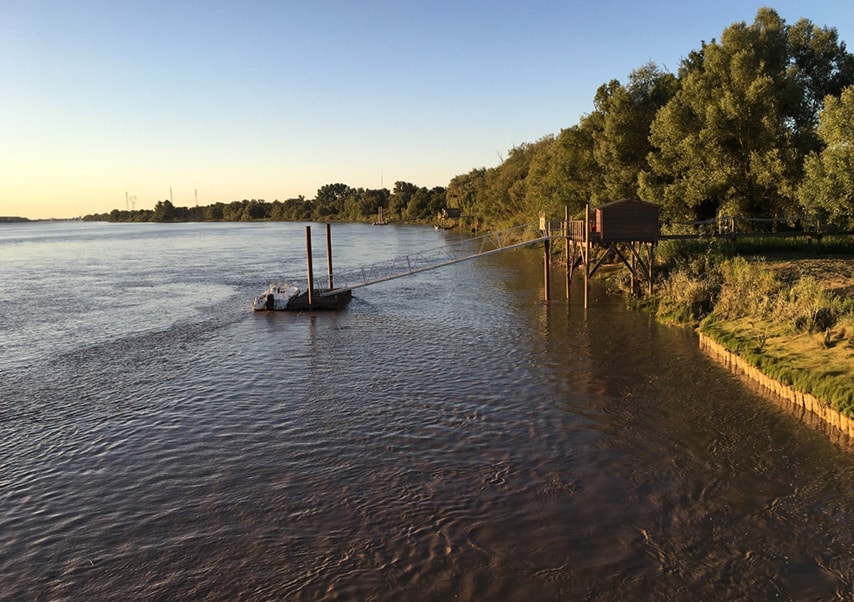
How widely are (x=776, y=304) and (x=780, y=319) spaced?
1.23 metres

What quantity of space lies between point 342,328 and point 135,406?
13.8 metres

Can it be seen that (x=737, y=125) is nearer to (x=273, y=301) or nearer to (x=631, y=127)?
(x=631, y=127)

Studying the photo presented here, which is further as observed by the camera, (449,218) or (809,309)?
(449,218)

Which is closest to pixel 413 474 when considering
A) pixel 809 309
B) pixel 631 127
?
pixel 809 309

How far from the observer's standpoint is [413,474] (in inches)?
584

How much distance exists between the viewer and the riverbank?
58.0 feet

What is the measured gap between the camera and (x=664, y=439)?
54.3 ft

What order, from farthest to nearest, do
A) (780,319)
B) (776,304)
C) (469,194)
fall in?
(469,194) → (776,304) → (780,319)

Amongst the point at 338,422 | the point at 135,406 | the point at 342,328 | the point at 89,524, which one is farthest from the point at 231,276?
the point at 89,524

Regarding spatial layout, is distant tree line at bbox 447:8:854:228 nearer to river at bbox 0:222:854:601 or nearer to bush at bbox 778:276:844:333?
bush at bbox 778:276:844:333

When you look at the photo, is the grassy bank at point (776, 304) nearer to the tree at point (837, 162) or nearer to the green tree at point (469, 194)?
the tree at point (837, 162)

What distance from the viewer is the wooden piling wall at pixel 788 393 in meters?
16.3

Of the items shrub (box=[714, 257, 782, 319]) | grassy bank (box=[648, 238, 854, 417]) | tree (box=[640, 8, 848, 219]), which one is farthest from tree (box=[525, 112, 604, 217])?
shrub (box=[714, 257, 782, 319])

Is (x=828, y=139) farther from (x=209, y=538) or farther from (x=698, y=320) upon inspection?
(x=209, y=538)
